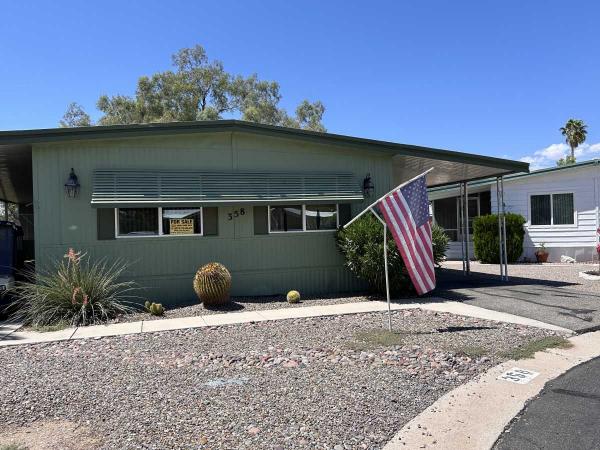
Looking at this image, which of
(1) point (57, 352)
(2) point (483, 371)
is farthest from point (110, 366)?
(2) point (483, 371)

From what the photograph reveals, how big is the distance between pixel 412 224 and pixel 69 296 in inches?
244

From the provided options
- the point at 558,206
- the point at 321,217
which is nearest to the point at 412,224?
the point at 321,217

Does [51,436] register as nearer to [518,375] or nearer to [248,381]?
[248,381]

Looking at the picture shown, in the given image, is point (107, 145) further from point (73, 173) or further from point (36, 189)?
point (36, 189)

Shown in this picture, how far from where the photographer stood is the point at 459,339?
7.00m

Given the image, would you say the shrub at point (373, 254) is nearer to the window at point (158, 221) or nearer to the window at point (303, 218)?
the window at point (303, 218)

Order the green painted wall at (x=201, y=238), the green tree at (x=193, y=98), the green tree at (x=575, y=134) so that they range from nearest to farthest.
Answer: the green painted wall at (x=201, y=238) → the green tree at (x=193, y=98) → the green tree at (x=575, y=134)

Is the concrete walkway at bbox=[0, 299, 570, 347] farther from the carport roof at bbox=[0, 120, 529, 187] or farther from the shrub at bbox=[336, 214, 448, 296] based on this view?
the carport roof at bbox=[0, 120, 529, 187]

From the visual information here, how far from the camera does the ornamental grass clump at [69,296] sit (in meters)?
8.56

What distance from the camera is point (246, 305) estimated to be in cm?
991

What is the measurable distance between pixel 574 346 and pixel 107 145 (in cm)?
910

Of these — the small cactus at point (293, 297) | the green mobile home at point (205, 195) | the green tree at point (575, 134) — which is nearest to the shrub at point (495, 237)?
the green mobile home at point (205, 195)

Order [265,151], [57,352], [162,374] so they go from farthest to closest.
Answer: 1. [265,151]
2. [57,352]
3. [162,374]

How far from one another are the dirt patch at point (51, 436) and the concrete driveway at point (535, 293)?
23.2ft
